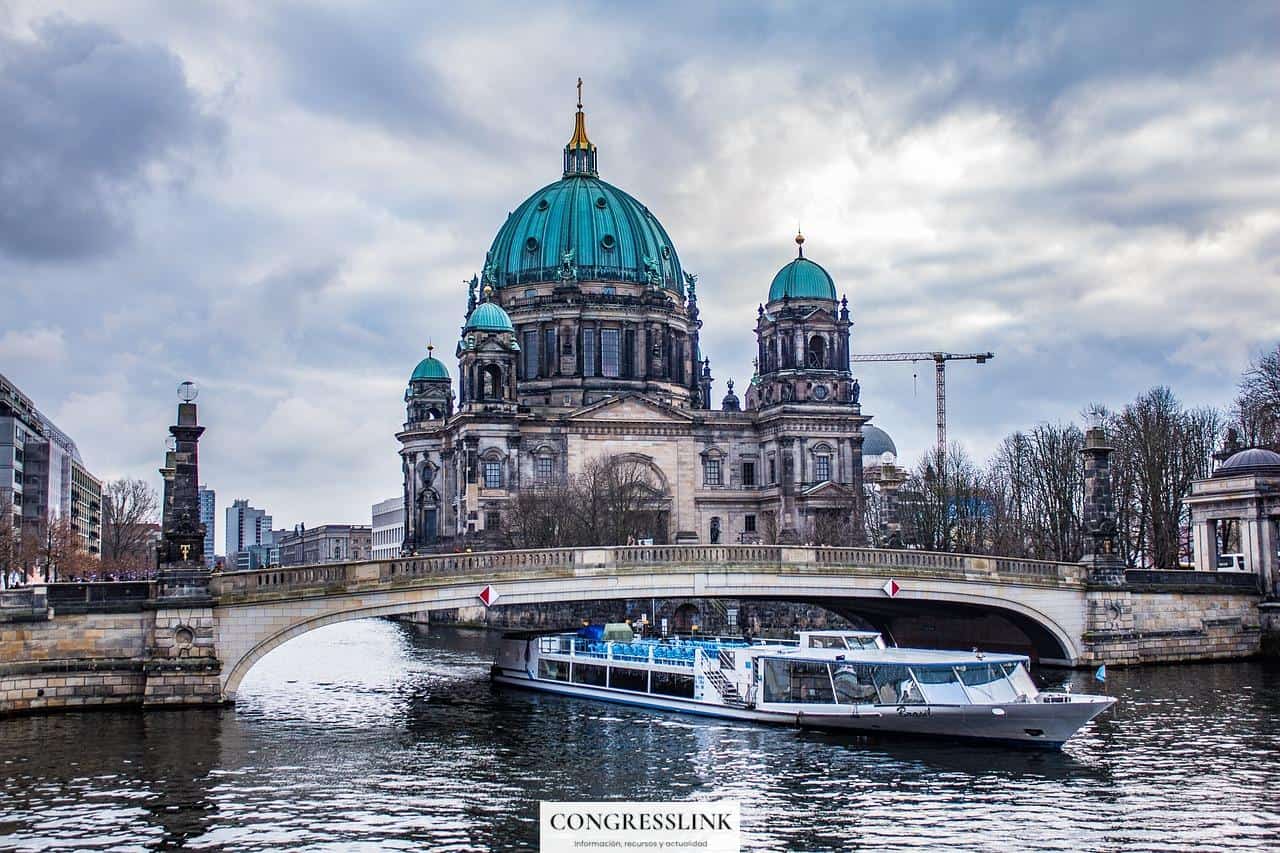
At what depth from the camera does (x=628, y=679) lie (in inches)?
2119

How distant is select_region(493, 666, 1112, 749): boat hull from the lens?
134 feet

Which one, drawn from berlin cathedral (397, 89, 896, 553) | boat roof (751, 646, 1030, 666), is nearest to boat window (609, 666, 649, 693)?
boat roof (751, 646, 1030, 666)

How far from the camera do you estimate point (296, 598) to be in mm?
47344

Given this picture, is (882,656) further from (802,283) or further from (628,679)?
(802,283)

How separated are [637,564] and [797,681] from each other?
863 cm

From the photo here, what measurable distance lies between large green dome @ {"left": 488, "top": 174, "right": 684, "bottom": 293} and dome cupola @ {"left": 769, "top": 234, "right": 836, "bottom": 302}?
13882mm

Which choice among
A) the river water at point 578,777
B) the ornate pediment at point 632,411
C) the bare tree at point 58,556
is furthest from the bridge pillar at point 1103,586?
the ornate pediment at point 632,411

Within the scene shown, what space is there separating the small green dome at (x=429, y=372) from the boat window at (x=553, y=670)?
81.6 metres

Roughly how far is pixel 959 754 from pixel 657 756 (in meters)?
8.33

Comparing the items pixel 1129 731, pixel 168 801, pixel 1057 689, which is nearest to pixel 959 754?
pixel 1129 731

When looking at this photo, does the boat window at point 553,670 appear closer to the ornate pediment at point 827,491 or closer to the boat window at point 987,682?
the boat window at point 987,682

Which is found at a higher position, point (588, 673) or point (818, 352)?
point (818, 352)

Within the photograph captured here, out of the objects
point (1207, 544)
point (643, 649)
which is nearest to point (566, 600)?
point (643, 649)

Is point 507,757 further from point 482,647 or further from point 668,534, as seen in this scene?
point 668,534
